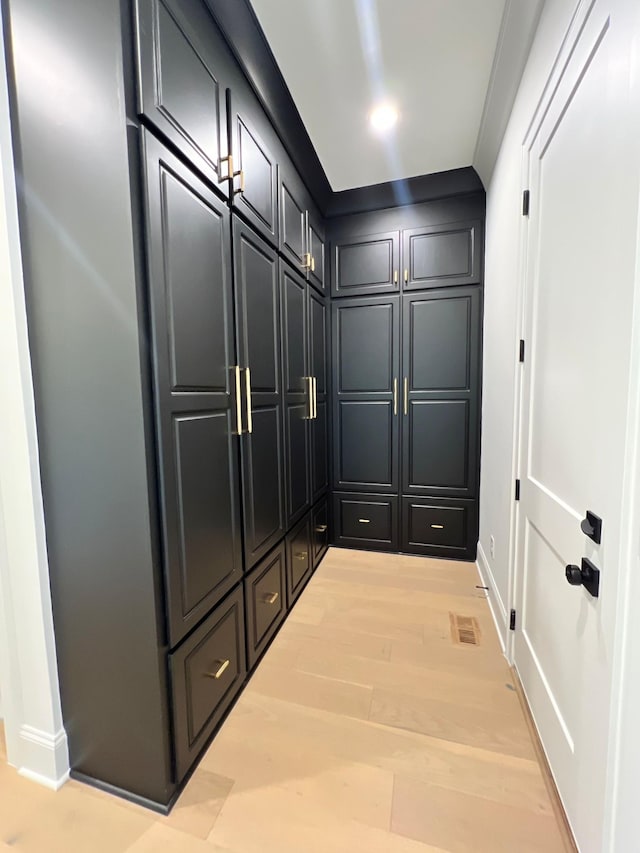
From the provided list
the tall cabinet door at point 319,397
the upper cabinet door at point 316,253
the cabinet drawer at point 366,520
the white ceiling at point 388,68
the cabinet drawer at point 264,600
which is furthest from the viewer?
the cabinet drawer at point 366,520

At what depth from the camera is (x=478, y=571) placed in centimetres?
257

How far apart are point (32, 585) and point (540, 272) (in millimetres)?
2159

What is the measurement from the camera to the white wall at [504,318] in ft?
4.51

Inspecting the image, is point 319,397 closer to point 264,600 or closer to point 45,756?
point 264,600

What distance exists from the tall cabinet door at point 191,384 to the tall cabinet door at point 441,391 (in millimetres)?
1707

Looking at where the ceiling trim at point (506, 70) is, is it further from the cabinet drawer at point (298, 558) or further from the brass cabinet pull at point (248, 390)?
the cabinet drawer at point (298, 558)

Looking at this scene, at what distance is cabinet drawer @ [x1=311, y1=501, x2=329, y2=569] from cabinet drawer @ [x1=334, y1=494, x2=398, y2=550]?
5.6 inches

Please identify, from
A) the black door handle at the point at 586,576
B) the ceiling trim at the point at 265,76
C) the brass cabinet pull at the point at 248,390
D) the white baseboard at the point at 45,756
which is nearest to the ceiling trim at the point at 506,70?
the ceiling trim at the point at 265,76

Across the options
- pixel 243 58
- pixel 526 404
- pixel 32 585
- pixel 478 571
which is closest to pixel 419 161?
pixel 243 58

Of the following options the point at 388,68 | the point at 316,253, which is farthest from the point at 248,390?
the point at 388,68

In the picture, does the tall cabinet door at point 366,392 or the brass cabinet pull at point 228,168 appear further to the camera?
the tall cabinet door at point 366,392

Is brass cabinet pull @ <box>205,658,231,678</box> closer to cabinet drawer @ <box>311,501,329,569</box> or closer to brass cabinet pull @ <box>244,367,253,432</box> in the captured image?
brass cabinet pull @ <box>244,367,253,432</box>

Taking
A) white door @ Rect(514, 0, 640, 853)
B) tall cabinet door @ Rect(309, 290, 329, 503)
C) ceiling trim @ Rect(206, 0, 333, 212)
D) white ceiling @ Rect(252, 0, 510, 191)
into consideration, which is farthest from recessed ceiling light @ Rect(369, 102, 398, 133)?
tall cabinet door @ Rect(309, 290, 329, 503)

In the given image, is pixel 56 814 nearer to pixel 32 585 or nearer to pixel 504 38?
pixel 32 585
